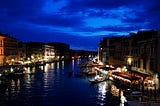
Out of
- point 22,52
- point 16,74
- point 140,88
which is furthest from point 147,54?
point 22,52

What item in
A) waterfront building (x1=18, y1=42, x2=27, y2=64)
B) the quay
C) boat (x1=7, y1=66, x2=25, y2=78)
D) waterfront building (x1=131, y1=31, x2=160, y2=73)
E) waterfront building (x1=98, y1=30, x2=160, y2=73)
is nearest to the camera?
the quay

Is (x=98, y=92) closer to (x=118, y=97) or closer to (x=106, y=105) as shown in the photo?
(x=118, y=97)

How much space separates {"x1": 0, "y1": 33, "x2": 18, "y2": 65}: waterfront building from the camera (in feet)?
364

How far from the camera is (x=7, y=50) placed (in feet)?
389

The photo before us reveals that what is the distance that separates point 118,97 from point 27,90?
704 inches

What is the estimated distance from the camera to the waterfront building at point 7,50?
111 meters

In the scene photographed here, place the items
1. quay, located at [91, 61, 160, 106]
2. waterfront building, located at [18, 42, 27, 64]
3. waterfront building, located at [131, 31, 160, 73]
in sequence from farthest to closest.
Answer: waterfront building, located at [18, 42, 27, 64] → waterfront building, located at [131, 31, 160, 73] → quay, located at [91, 61, 160, 106]

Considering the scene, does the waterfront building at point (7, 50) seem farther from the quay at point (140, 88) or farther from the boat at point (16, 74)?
the quay at point (140, 88)

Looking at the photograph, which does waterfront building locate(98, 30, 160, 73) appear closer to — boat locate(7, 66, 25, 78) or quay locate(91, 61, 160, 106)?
quay locate(91, 61, 160, 106)

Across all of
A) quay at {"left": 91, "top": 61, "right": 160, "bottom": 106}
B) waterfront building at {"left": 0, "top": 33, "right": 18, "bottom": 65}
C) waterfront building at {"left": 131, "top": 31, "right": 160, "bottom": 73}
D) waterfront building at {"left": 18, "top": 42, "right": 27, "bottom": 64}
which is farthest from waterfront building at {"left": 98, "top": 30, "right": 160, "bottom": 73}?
waterfront building at {"left": 18, "top": 42, "right": 27, "bottom": 64}

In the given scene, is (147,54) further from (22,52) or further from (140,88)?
(22,52)

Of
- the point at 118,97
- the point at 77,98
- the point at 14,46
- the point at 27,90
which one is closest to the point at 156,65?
the point at 118,97

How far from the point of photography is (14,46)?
13150 cm

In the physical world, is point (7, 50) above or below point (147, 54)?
above
